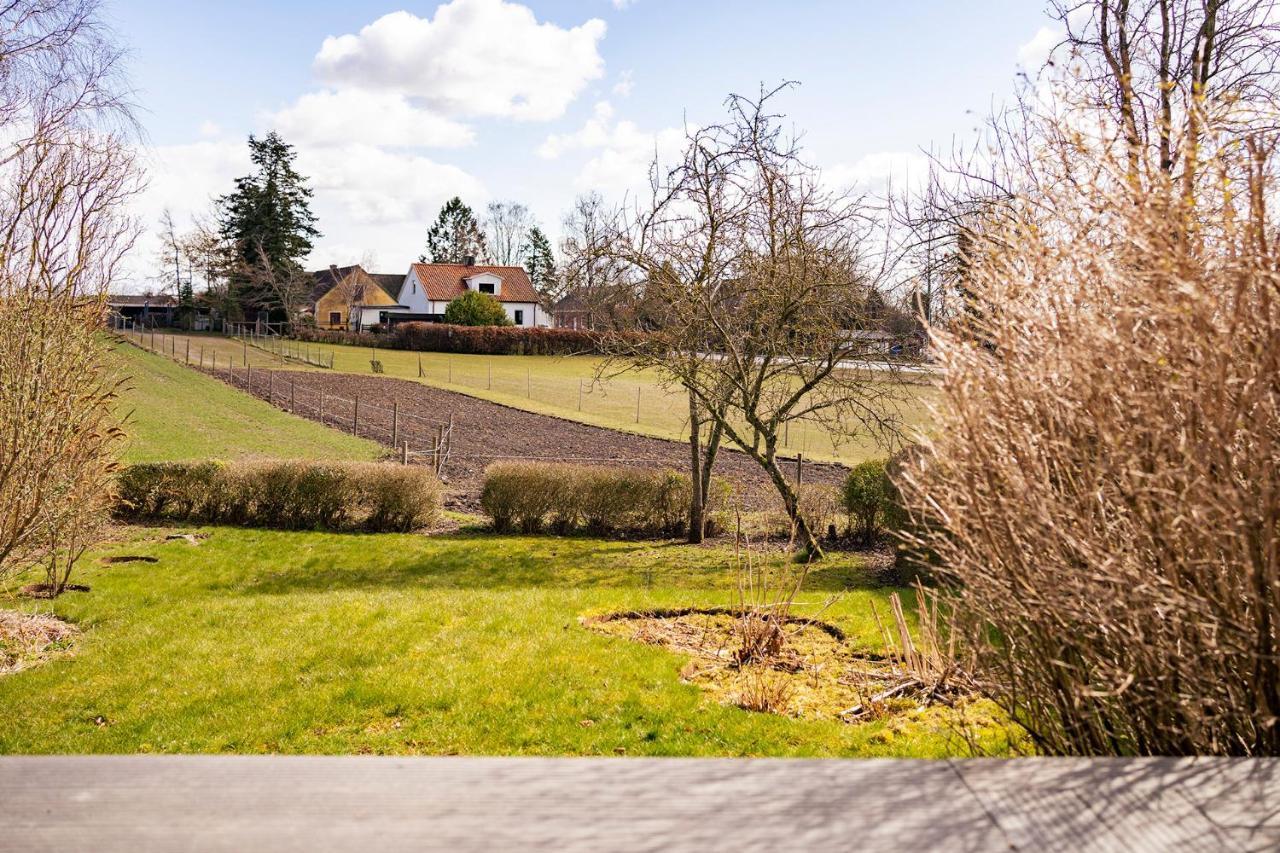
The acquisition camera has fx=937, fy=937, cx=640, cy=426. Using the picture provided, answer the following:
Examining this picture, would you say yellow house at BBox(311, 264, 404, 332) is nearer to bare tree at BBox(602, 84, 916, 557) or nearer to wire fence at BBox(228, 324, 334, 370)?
wire fence at BBox(228, 324, 334, 370)

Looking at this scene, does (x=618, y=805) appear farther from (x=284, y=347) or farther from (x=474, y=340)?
(x=474, y=340)

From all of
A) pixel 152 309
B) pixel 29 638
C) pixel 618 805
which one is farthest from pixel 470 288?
pixel 618 805

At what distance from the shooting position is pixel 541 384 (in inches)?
1794

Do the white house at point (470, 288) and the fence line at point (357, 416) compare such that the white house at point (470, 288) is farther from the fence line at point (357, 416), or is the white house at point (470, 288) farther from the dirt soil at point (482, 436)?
the dirt soil at point (482, 436)

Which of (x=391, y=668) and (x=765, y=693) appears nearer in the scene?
(x=765, y=693)

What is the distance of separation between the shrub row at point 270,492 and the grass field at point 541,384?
12.9 metres

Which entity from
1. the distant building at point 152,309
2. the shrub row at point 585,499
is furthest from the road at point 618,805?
the distant building at point 152,309

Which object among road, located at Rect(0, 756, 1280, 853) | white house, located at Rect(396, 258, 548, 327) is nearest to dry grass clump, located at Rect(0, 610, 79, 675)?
road, located at Rect(0, 756, 1280, 853)

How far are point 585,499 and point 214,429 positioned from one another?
43.3 feet

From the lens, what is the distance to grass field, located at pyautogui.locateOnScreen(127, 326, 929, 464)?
31.3 metres

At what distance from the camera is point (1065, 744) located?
3.19 metres

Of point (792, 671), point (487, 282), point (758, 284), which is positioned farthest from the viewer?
point (487, 282)

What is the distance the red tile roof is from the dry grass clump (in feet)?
213

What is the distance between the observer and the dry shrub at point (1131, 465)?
2.43 metres
